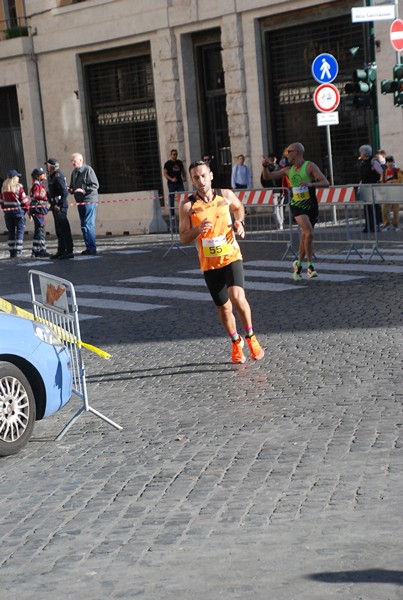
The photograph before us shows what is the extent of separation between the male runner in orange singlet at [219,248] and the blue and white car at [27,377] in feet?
8.29

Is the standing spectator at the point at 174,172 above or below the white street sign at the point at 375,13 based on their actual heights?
below

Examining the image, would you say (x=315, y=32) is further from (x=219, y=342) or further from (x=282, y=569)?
(x=282, y=569)

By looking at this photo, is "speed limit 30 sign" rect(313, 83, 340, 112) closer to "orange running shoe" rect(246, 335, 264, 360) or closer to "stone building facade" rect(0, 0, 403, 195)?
"stone building facade" rect(0, 0, 403, 195)

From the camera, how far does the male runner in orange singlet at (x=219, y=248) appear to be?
1071cm

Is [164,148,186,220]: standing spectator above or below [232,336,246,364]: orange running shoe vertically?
above

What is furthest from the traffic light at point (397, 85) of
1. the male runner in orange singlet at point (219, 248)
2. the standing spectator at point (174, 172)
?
the male runner in orange singlet at point (219, 248)

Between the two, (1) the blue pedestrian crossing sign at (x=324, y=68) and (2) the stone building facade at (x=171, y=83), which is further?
(2) the stone building facade at (x=171, y=83)

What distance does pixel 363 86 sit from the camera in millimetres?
24562

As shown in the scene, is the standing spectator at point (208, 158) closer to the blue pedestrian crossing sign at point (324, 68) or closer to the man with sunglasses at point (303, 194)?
the blue pedestrian crossing sign at point (324, 68)

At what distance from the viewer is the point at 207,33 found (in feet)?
110

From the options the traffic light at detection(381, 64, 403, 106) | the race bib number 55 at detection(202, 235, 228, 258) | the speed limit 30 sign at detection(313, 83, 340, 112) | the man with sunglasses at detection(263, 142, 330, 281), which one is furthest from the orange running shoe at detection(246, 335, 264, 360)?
the speed limit 30 sign at detection(313, 83, 340, 112)

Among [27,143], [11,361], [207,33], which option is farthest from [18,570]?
[27,143]

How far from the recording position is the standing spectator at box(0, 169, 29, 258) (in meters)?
24.6

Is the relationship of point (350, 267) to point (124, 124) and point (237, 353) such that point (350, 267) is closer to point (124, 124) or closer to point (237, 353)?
point (237, 353)
